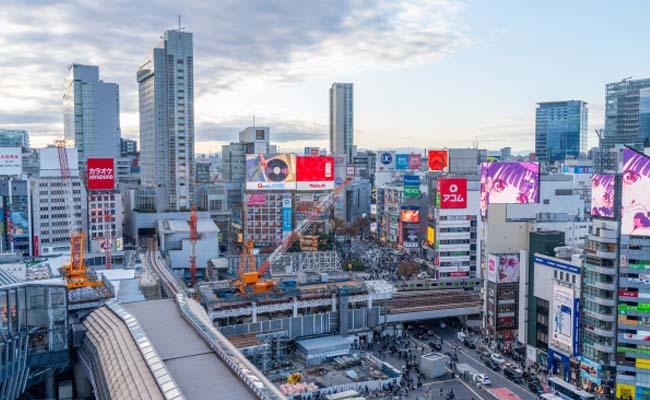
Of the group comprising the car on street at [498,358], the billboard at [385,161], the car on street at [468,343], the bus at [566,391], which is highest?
the billboard at [385,161]

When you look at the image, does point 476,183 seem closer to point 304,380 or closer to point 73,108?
point 304,380

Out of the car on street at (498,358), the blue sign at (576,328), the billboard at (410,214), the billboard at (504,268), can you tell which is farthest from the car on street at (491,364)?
the billboard at (410,214)

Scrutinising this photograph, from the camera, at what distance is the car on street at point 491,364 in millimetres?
31438

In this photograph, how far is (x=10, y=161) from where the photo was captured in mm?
56812

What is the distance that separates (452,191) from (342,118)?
452 feet

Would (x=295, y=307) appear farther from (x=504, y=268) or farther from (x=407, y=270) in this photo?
(x=407, y=270)

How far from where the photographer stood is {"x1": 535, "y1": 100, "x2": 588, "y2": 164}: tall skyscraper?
484 ft

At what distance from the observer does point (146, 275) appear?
41.9 metres

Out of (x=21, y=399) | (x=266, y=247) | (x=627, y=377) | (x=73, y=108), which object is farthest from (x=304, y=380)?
(x=73, y=108)

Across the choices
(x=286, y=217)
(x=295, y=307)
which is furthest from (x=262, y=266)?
(x=286, y=217)

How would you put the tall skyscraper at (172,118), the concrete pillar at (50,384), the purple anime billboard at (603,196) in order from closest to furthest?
the concrete pillar at (50,384), the purple anime billboard at (603,196), the tall skyscraper at (172,118)

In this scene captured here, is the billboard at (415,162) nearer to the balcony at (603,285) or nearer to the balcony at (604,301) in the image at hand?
the balcony at (603,285)

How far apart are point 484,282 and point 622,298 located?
11.1m

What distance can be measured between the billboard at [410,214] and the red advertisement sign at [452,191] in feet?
49.7
